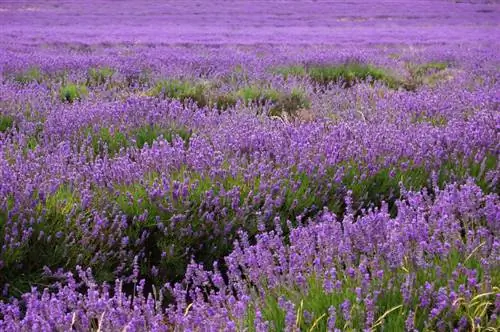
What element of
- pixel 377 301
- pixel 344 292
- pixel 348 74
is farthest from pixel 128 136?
pixel 348 74

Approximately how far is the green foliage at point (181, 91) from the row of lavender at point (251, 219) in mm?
1342

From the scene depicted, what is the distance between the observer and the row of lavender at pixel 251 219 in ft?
5.55

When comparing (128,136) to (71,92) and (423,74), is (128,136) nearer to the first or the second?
(71,92)

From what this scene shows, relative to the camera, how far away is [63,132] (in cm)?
384

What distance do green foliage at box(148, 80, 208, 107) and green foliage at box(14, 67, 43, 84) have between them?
5.05 feet

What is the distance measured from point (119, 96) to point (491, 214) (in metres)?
3.76

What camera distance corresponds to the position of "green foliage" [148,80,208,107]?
579 cm

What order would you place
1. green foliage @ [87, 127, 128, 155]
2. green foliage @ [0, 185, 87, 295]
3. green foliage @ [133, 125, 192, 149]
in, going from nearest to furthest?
1. green foliage @ [0, 185, 87, 295]
2. green foliage @ [87, 127, 128, 155]
3. green foliage @ [133, 125, 192, 149]

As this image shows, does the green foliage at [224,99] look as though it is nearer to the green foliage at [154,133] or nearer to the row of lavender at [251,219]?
the row of lavender at [251,219]

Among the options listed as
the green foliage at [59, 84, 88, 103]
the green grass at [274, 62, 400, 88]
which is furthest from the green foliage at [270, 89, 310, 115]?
the green foliage at [59, 84, 88, 103]

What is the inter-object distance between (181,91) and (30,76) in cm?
200

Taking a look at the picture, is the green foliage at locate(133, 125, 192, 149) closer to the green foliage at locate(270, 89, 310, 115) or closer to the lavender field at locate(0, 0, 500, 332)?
the lavender field at locate(0, 0, 500, 332)

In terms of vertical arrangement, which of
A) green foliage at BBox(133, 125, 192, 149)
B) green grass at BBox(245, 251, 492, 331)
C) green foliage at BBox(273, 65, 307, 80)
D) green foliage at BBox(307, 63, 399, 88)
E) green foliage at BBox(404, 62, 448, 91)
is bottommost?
green foliage at BBox(404, 62, 448, 91)

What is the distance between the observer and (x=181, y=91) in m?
5.88
